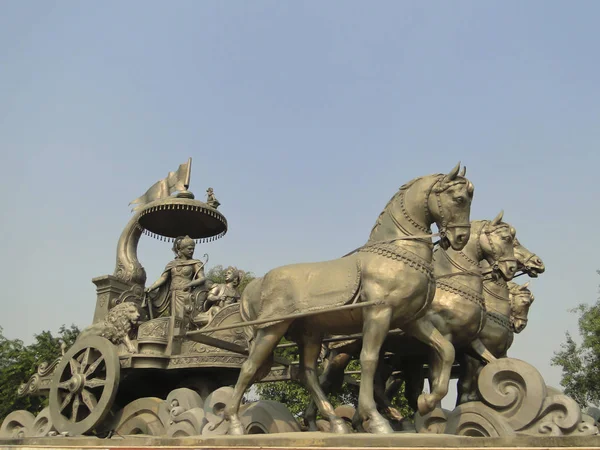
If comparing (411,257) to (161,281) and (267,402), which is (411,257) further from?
(161,281)

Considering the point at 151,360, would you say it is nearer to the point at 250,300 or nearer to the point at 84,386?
the point at 84,386

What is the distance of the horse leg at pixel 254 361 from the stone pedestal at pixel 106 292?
14.5ft

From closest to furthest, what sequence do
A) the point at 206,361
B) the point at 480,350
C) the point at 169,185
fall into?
1. the point at 480,350
2. the point at 206,361
3. the point at 169,185

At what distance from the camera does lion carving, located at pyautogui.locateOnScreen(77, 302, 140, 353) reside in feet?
29.0

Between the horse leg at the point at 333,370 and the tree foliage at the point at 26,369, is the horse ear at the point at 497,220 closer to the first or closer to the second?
the horse leg at the point at 333,370

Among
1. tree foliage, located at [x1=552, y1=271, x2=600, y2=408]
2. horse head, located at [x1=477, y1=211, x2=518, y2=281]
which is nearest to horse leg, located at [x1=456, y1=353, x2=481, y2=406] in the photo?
horse head, located at [x1=477, y1=211, x2=518, y2=281]

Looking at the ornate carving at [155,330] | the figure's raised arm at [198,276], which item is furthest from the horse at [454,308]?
the figure's raised arm at [198,276]

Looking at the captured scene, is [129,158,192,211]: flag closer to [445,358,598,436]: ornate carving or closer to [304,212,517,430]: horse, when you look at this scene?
[304,212,517,430]: horse

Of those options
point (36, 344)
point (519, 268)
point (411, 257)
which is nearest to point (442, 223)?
point (411, 257)

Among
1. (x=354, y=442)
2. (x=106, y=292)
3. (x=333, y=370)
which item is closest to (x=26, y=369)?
(x=106, y=292)

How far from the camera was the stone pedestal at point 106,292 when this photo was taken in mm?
10102

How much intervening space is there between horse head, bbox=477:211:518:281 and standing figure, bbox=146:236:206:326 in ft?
14.4

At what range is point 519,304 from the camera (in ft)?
27.7

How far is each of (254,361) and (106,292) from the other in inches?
191
